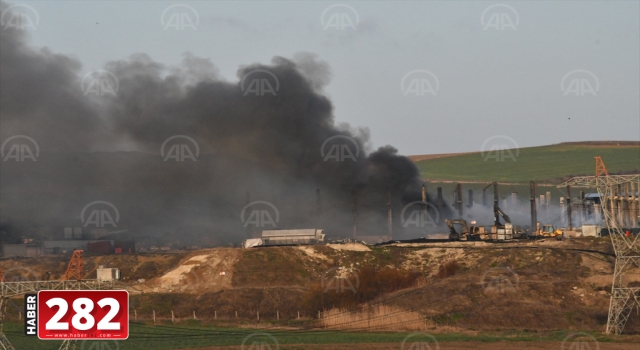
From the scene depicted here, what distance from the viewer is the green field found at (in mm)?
56781

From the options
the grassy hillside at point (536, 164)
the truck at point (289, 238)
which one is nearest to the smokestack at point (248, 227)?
the truck at point (289, 238)

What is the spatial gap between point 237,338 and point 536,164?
124m

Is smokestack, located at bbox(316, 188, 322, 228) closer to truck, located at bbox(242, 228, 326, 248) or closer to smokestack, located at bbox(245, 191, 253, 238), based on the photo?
smokestack, located at bbox(245, 191, 253, 238)

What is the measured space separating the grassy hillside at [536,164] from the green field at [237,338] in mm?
100025

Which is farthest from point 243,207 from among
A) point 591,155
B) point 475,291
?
point 591,155

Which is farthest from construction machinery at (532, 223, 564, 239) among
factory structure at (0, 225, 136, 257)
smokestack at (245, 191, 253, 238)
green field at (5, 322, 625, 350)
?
factory structure at (0, 225, 136, 257)

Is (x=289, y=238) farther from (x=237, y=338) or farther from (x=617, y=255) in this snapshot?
(x=617, y=255)

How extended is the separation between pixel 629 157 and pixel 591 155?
28.6 feet

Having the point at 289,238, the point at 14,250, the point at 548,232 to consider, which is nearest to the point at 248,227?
the point at 289,238

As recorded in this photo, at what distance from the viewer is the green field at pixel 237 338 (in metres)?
56.8

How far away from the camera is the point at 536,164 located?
561ft

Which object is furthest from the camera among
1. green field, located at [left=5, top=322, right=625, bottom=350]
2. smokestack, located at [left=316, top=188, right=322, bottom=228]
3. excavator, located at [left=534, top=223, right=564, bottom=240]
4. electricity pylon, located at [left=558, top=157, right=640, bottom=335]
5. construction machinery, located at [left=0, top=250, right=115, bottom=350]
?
smokestack, located at [left=316, top=188, right=322, bottom=228]

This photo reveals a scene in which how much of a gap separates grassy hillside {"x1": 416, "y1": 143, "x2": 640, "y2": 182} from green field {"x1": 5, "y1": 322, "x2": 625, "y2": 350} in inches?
3938

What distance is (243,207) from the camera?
121188mm
